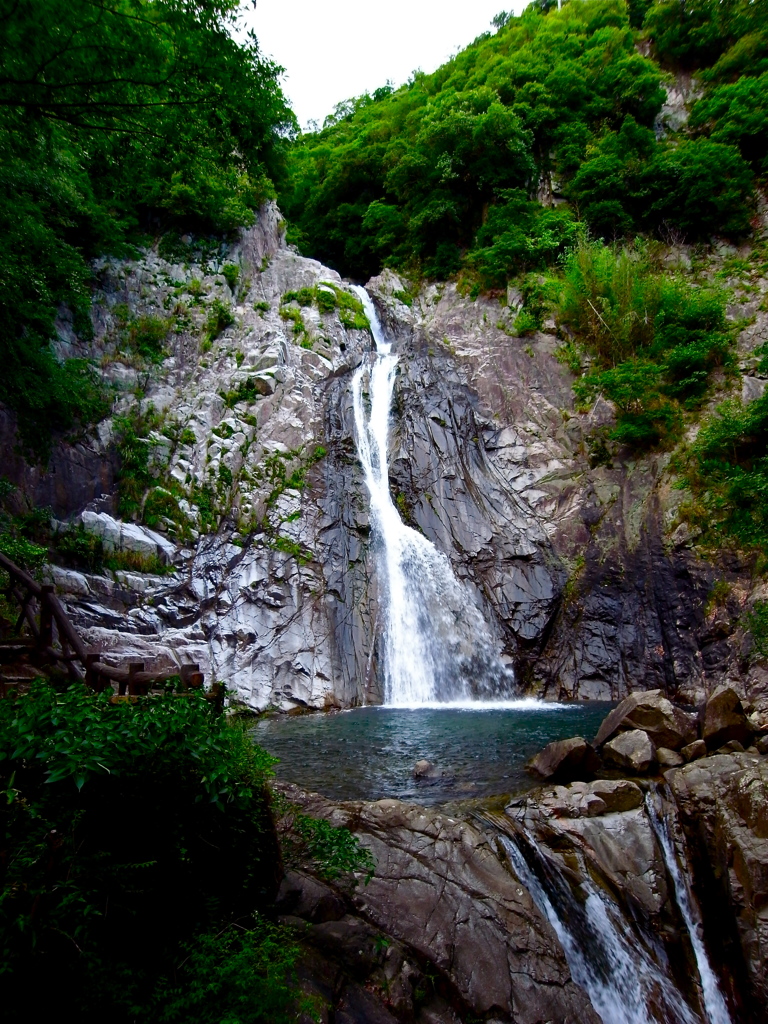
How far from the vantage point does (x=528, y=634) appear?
1567cm

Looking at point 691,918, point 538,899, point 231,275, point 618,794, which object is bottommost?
point 691,918

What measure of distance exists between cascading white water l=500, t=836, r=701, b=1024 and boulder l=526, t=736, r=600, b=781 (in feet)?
5.89

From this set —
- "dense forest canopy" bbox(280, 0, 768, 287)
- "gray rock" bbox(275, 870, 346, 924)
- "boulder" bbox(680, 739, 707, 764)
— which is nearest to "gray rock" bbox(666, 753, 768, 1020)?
"boulder" bbox(680, 739, 707, 764)

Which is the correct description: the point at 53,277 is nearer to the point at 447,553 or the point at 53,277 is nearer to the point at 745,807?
the point at 447,553

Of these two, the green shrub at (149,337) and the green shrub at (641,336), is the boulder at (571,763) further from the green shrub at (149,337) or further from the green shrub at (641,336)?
the green shrub at (149,337)

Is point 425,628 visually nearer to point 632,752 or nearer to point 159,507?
point 159,507

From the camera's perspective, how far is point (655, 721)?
7816mm

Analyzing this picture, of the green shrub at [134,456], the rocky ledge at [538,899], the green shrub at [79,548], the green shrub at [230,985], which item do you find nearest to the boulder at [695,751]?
the rocky ledge at [538,899]

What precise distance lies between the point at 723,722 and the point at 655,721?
86 centimetres

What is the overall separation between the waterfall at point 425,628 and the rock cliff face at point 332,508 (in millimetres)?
435

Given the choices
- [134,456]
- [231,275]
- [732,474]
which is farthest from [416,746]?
[231,275]

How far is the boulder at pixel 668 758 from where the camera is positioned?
7.13m

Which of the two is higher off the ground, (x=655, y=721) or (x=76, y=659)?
(x=76, y=659)

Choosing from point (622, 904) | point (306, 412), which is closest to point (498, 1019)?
point (622, 904)
